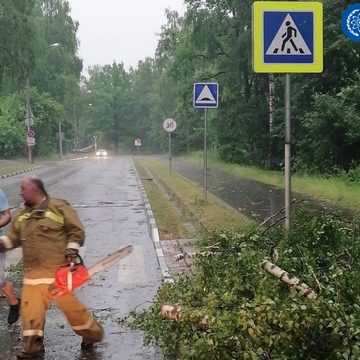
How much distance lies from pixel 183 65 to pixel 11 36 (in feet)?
39.5

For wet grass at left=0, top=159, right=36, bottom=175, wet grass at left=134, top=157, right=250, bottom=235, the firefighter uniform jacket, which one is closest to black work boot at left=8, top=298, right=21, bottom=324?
the firefighter uniform jacket

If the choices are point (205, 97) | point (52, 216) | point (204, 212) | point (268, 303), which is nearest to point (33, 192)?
point (52, 216)

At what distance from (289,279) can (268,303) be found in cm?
34

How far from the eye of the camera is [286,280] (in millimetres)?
3869

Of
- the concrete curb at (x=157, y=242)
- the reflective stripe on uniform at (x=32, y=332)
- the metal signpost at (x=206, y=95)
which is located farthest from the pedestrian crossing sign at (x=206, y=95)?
the reflective stripe on uniform at (x=32, y=332)

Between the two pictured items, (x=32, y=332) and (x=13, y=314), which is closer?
(x=32, y=332)

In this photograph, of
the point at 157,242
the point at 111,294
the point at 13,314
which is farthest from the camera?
the point at 157,242

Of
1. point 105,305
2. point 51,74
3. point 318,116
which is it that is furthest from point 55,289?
point 51,74

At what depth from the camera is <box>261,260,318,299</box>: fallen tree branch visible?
3.67 meters

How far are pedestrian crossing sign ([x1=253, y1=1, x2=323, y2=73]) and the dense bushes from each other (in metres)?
1.61

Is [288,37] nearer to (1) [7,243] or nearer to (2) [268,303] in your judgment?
(2) [268,303]

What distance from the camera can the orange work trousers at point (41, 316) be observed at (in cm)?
456

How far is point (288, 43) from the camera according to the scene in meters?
5.63

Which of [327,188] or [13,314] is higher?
[327,188]
